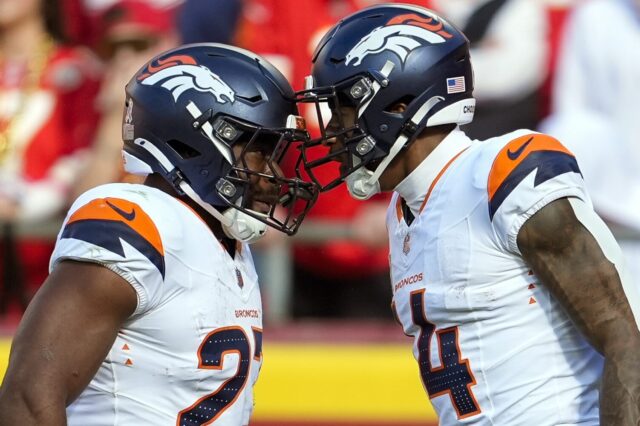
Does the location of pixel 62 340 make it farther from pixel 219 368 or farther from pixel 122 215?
pixel 219 368

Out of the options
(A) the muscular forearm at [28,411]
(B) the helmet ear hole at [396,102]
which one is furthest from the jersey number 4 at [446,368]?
(A) the muscular forearm at [28,411]

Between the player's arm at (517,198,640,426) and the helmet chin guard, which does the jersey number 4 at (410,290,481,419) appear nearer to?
the player's arm at (517,198,640,426)

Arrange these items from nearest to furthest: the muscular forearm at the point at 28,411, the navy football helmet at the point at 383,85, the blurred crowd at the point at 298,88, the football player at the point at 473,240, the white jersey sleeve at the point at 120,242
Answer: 1. the muscular forearm at the point at 28,411
2. the white jersey sleeve at the point at 120,242
3. the football player at the point at 473,240
4. the navy football helmet at the point at 383,85
5. the blurred crowd at the point at 298,88

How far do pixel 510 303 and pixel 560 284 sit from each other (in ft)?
0.56

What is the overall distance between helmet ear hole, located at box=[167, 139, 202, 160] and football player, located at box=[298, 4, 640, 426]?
32 centimetres

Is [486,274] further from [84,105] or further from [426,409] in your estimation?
[84,105]

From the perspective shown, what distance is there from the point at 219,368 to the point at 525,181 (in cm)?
83

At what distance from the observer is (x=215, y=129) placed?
10.2 feet

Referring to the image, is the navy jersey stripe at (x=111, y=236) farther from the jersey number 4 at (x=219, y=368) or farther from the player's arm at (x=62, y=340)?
the jersey number 4 at (x=219, y=368)

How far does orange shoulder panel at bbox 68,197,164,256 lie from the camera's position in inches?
115

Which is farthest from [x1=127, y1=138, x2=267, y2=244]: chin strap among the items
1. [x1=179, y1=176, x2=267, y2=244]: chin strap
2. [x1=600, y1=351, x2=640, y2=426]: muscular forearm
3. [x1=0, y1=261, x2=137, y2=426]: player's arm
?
[x1=600, y1=351, x2=640, y2=426]: muscular forearm

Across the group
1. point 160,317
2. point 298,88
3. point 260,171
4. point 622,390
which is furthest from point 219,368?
point 298,88

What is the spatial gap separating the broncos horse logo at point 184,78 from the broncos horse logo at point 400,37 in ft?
1.15

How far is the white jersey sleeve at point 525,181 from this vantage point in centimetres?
295
